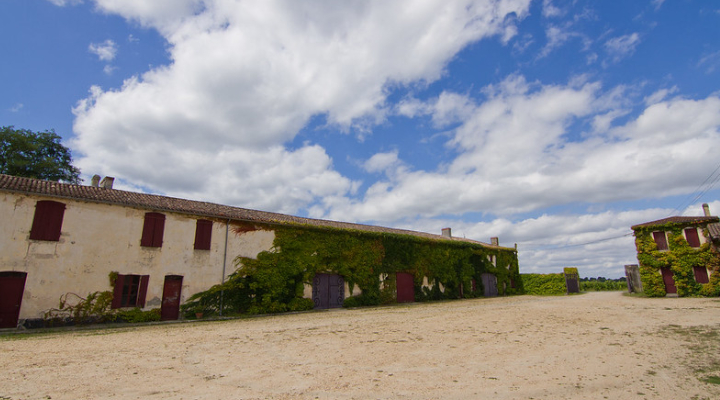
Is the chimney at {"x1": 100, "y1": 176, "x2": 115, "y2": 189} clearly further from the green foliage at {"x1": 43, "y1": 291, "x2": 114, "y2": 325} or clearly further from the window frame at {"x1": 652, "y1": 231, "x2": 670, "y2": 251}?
the window frame at {"x1": 652, "y1": 231, "x2": 670, "y2": 251}

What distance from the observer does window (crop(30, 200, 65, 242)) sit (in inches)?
557

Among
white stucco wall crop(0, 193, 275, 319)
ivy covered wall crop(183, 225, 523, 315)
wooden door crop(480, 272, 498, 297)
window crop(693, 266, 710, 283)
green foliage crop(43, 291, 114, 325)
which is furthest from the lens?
wooden door crop(480, 272, 498, 297)

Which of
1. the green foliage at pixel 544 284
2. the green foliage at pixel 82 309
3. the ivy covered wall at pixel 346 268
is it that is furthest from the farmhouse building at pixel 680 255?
the green foliage at pixel 82 309

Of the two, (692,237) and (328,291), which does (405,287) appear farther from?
(692,237)

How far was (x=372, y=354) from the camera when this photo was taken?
7.95 m

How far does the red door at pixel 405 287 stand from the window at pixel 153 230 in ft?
48.5

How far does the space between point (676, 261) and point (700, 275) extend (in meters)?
1.46

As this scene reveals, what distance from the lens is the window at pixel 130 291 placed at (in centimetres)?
1530

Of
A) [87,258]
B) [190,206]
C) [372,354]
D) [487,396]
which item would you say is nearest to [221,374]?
[372,354]

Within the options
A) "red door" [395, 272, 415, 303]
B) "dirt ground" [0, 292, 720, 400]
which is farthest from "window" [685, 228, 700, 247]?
"red door" [395, 272, 415, 303]

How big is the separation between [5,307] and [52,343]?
18.5 feet

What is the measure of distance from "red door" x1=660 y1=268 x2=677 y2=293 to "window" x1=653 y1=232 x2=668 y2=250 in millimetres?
1578

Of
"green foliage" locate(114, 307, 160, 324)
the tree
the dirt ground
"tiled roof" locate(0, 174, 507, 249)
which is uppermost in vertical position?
the tree

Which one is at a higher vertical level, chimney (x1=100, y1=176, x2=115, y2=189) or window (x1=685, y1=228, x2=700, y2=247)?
chimney (x1=100, y1=176, x2=115, y2=189)
